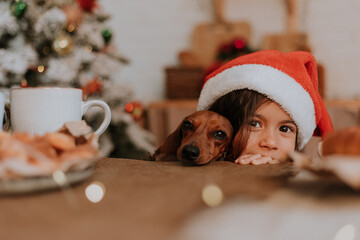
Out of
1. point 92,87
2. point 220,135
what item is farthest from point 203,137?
point 92,87

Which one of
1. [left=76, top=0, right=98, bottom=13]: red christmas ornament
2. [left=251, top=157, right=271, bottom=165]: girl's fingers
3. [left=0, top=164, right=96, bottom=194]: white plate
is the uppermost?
[left=76, top=0, right=98, bottom=13]: red christmas ornament

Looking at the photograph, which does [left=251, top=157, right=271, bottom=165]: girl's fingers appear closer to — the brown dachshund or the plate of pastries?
the brown dachshund

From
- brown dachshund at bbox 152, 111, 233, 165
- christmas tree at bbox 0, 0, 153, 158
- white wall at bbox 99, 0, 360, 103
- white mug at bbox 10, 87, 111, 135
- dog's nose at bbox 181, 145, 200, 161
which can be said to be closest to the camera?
white mug at bbox 10, 87, 111, 135

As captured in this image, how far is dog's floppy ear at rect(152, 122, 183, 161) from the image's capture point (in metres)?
0.87

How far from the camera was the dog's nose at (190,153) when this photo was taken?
70 cm

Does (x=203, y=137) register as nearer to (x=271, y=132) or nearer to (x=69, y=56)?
(x=271, y=132)

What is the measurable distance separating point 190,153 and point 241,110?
258mm

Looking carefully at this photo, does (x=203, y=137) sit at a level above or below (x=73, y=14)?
below

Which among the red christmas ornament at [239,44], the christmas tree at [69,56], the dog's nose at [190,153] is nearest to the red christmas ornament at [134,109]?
the christmas tree at [69,56]

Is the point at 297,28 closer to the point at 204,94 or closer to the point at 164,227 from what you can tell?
the point at 204,94

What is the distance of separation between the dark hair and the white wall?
1700 millimetres

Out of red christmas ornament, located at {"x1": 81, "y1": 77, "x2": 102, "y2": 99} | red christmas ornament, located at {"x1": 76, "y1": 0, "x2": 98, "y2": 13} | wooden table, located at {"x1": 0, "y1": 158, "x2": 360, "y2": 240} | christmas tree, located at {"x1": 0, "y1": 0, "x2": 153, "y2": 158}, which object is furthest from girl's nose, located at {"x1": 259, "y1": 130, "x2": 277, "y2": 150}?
red christmas ornament, located at {"x1": 76, "y1": 0, "x2": 98, "y2": 13}

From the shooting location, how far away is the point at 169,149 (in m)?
0.91

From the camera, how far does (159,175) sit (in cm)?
49
